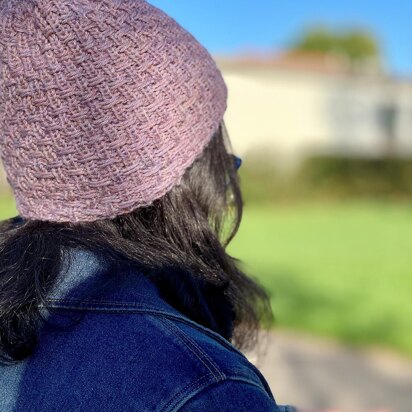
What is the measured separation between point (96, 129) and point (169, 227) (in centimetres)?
27

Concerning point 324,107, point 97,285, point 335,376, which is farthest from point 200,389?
point 324,107

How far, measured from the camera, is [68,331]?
1.26 metres

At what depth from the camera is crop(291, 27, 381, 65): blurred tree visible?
67.9 meters

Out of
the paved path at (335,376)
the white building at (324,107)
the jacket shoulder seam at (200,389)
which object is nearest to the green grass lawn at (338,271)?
the paved path at (335,376)

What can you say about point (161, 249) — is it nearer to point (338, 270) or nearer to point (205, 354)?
point (205, 354)

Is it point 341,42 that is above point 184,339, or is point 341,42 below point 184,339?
below

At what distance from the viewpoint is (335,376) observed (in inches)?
207

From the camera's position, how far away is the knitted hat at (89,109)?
4.79 ft

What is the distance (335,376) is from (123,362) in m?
4.36

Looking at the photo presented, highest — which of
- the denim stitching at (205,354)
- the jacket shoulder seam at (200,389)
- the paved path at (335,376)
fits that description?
the denim stitching at (205,354)

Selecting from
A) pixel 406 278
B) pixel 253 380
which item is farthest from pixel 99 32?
pixel 406 278

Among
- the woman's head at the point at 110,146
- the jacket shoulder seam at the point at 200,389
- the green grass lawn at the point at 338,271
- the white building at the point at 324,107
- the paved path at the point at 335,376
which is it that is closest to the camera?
the jacket shoulder seam at the point at 200,389

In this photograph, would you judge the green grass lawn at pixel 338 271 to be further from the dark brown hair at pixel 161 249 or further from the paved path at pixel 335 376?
the dark brown hair at pixel 161 249

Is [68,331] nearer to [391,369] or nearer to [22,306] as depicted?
[22,306]
